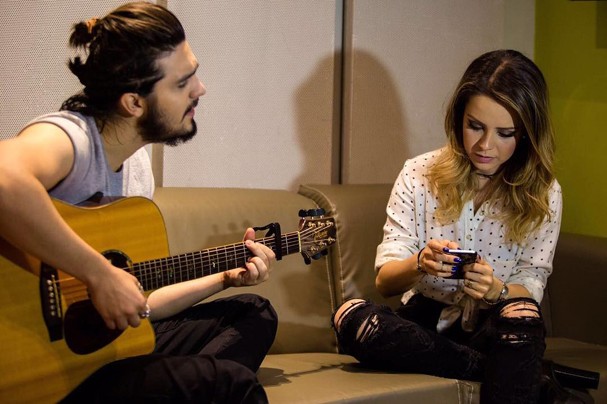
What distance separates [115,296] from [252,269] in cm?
39

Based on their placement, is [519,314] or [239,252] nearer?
[239,252]

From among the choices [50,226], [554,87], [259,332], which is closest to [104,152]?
[50,226]

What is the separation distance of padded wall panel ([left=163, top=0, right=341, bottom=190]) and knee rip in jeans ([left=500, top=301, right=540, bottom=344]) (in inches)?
42.7

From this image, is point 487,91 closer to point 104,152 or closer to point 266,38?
point 266,38

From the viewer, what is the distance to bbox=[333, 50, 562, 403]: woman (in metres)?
2.17

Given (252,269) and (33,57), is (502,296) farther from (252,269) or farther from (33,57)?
(33,57)

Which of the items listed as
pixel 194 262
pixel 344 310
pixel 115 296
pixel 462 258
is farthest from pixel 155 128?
pixel 462 258

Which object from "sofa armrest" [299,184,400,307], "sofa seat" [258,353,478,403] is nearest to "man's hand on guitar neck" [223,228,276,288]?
"sofa seat" [258,353,478,403]

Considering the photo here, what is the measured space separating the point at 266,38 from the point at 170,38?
3.61 ft

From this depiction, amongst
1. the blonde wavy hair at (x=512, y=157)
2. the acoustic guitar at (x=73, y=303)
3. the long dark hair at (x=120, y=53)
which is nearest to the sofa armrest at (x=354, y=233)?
the blonde wavy hair at (x=512, y=157)

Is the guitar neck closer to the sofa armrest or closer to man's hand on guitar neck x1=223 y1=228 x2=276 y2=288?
man's hand on guitar neck x1=223 y1=228 x2=276 y2=288

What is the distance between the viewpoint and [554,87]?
11.1 feet

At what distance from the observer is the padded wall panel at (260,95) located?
9.19 ft

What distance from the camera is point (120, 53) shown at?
1808 millimetres
